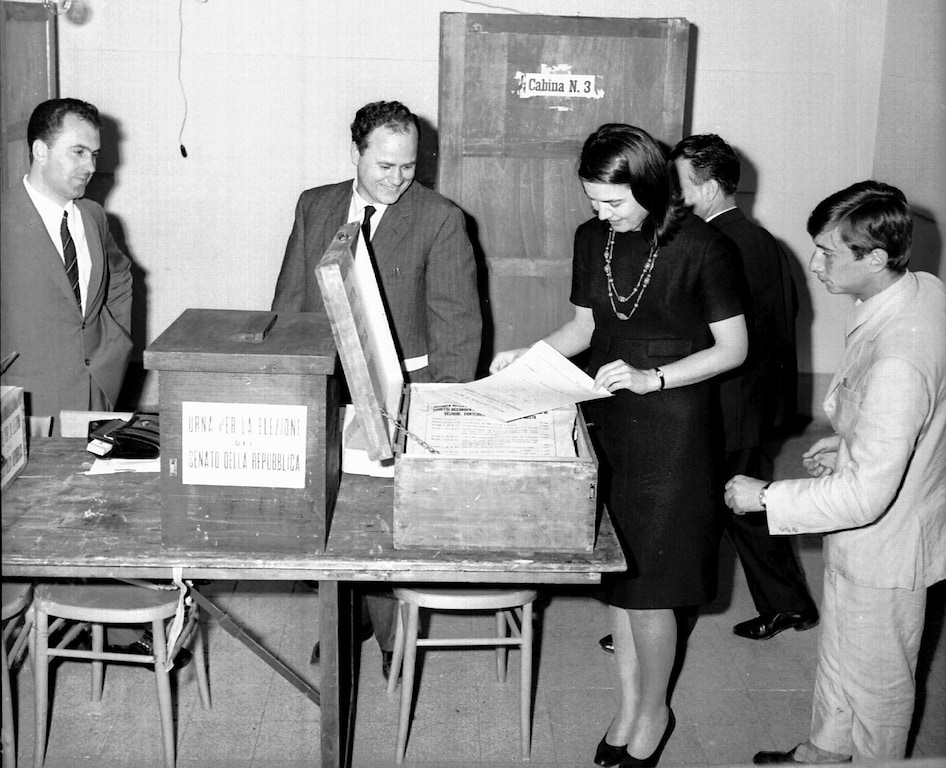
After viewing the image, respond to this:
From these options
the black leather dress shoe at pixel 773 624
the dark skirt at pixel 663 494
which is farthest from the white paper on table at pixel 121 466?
the black leather dress shoe at pixel 773 624

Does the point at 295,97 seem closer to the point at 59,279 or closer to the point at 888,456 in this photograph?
the point at 59,279

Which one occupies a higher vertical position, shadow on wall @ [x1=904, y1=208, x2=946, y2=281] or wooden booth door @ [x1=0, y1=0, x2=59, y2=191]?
wooden booth door @ [x1=0, y1=0, x2=59, y2=191]

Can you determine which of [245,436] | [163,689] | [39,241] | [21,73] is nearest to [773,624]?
[163,689]

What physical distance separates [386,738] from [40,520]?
1217mm

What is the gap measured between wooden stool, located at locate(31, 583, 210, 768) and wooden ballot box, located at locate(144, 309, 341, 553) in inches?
25.1

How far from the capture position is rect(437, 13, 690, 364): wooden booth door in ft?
15.3

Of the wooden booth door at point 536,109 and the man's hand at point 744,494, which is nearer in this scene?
the man's hand at point 744,494

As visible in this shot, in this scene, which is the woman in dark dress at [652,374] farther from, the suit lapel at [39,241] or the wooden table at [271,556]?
the suit lapel at [39,241]

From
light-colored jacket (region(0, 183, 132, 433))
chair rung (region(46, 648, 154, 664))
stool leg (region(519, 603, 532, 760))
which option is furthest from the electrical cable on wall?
stool leg (region(519, 603, 532, 760))

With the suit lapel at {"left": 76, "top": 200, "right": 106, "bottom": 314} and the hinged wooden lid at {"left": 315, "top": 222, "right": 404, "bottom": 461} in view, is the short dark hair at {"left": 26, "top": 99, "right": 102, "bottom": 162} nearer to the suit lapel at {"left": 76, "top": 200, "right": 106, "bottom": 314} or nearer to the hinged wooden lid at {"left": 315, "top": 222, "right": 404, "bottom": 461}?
the suit lapel at {"left": 76, "top": 200, "right": 106, "bottom": 314}

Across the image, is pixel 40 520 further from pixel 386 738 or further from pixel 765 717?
pixel 765 717

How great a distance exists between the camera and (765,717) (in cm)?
328

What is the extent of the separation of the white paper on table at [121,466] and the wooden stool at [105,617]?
0.35 meters

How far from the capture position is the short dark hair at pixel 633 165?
2492 millimetres
